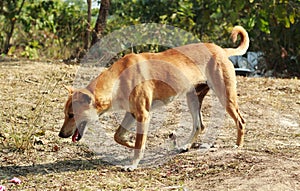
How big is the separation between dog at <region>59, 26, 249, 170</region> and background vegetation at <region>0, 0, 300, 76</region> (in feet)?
16.3

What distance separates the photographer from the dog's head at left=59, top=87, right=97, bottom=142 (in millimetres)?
5406

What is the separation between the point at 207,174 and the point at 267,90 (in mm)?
3681

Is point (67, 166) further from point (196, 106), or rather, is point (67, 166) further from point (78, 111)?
point (196, 106)

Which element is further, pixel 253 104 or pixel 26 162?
pixel 253 104

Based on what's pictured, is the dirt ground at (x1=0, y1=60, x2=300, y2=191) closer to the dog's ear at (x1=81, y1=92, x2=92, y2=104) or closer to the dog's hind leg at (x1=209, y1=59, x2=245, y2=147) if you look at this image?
the dog's hind leg at (x1=209, y1=59, x2=245, y2=147)

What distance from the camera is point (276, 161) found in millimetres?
5328

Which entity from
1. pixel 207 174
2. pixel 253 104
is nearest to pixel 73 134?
pixel 207 174

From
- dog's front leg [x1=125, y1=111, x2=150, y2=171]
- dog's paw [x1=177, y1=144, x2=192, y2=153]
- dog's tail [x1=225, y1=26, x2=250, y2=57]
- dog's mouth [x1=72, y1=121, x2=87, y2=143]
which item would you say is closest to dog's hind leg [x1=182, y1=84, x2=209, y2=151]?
dog's paw [x1=177, y1=144, x2=192, y2=153]

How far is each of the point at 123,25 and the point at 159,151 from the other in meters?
5.96

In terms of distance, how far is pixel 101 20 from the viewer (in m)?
9.98

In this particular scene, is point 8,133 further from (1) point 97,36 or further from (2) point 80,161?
(1) point 97,36

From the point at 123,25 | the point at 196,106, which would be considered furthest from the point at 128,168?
the point at 123,25

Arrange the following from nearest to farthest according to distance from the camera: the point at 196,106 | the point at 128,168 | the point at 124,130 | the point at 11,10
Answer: the point at 128,168 < the point at 124,130 < the point at 196,106 < the point at 11,10

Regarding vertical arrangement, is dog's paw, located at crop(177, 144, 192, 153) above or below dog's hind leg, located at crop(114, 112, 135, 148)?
below
